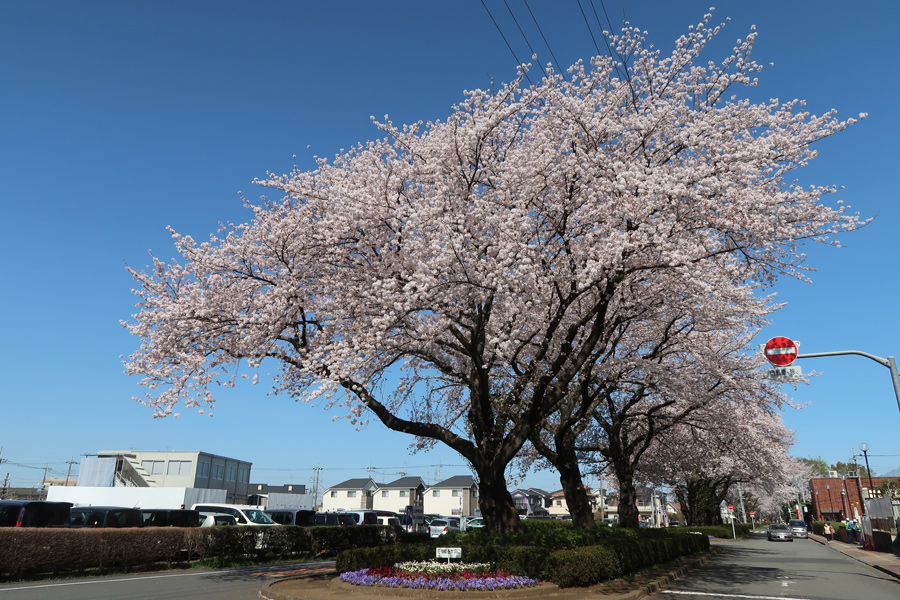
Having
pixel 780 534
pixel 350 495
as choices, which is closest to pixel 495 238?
pixel 780 534

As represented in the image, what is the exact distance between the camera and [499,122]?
593 inches

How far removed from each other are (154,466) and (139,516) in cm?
5503

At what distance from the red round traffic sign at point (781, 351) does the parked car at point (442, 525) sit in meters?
25.7

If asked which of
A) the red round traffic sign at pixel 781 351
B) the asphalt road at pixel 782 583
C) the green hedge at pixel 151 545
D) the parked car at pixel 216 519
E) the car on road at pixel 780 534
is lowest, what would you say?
the car on road at pixel 780 534

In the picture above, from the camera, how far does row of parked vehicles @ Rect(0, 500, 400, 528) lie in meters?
17.7

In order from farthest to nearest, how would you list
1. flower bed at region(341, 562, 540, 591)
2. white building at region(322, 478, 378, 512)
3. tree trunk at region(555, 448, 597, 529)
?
white building at region(322, 478, 378, 512)
tree trunk at region(555, 448, 597, 529)
flower bed at region(341, 562, 540, 591)

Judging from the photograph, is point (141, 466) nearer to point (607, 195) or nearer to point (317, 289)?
point (317, 289)

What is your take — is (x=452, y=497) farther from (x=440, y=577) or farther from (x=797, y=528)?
(x=440, y=577)

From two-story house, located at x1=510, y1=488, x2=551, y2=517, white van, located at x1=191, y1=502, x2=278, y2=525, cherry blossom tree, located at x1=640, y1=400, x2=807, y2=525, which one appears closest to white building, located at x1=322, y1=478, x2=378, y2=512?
two-story house, located at x1=510, y1=488, x2=551, y2=517

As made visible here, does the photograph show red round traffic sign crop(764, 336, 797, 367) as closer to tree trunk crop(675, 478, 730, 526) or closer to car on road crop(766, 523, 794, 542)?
tree trunk crop(675, 478, 730, 526)

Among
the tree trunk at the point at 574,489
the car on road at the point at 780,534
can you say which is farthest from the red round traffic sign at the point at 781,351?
the car on road at the point at 780,534

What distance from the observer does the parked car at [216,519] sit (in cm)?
2377

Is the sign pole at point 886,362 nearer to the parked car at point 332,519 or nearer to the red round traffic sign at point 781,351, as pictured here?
the red round traffic sign at point 781,351

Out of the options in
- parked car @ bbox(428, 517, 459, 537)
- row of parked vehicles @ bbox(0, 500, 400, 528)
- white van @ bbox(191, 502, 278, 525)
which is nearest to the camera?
row of parked vehicles @ bbox(0, 500, 400, 528)
